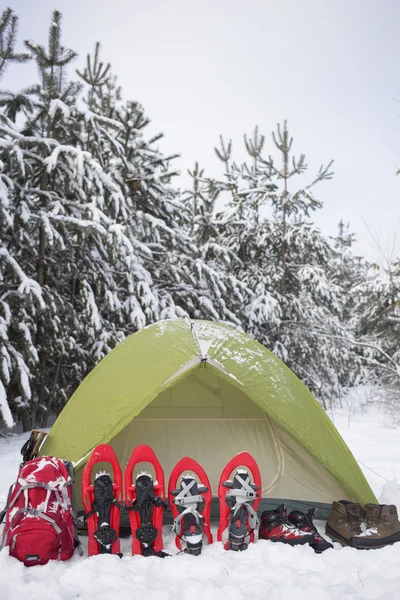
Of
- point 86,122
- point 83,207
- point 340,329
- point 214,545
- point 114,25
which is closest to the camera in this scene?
point 214,545

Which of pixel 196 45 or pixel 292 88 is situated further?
pixel 196 45

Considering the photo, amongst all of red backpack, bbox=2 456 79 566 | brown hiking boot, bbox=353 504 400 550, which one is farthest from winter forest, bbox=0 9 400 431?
brown hiking boot, bbox=353 504 400 550

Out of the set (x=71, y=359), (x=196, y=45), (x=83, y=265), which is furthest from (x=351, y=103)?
(x=71, y=359)

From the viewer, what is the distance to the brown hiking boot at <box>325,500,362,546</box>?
250 cm

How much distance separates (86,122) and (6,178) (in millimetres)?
1547

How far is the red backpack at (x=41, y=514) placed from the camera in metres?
2.15

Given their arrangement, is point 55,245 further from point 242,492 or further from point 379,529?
point 379,529

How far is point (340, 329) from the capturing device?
31.3 ft

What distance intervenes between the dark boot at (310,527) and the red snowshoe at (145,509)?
2.68 feet

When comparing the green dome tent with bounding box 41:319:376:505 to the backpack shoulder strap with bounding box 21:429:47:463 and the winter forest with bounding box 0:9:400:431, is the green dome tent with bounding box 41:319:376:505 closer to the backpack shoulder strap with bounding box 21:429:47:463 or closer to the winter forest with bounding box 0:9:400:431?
the backpack shoulder strap with bounding box 21:429:47:463

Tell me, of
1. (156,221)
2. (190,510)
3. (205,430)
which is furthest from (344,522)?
(156,221)

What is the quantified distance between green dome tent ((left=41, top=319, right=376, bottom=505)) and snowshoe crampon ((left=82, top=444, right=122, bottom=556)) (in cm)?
13

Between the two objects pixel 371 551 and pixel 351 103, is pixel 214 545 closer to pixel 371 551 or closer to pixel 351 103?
pixel 371 551

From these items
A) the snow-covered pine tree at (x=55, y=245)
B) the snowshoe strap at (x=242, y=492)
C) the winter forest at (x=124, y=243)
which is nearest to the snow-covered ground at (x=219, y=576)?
the snowshoe strap at (x=242, y=492)
